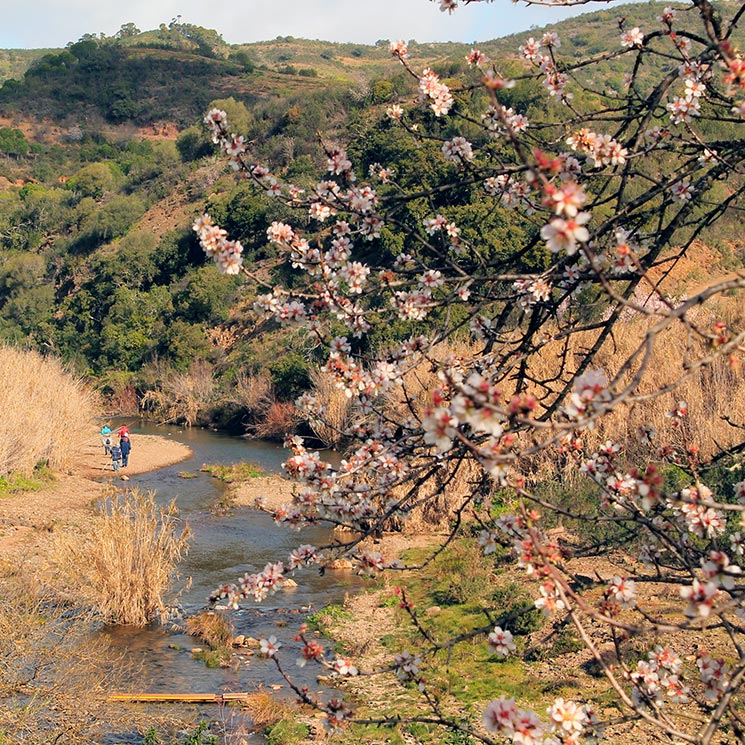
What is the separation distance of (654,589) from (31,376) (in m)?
18.4

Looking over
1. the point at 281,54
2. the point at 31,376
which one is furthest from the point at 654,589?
the point at 281,54

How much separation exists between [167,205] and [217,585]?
50.5m

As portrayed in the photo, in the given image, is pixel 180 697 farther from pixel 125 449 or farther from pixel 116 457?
pixel 125 449

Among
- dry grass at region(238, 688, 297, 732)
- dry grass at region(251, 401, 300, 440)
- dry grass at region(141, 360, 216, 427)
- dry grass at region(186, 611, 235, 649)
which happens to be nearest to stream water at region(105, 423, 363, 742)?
dry grass at region(186, 611, 235, 649)

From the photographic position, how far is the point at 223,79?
89438 millimetres

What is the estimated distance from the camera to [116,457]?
88.2 feet

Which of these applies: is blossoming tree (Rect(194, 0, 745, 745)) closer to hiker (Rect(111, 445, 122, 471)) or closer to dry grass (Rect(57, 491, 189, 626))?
dry grass (Rect(57, 491, 189, 626))

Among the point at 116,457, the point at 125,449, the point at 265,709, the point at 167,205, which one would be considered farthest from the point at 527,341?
the point at 167,205

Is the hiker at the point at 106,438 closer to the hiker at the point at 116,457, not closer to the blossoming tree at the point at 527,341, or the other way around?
the hiker at the point at 116,457

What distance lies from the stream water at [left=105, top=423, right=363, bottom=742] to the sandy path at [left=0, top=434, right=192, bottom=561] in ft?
3.69

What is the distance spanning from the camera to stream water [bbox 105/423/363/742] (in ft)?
35.7

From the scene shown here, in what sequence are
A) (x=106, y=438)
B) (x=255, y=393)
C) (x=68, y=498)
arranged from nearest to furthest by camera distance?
(x=68, y=498), (x=106, y=438), (x=255, y=393)

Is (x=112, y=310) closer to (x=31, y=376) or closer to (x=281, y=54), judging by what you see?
(x=31, y=376)

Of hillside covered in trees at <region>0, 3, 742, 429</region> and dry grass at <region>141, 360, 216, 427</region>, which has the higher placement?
hillside covered in trees at <region>0, 3, 742, 429</region>
